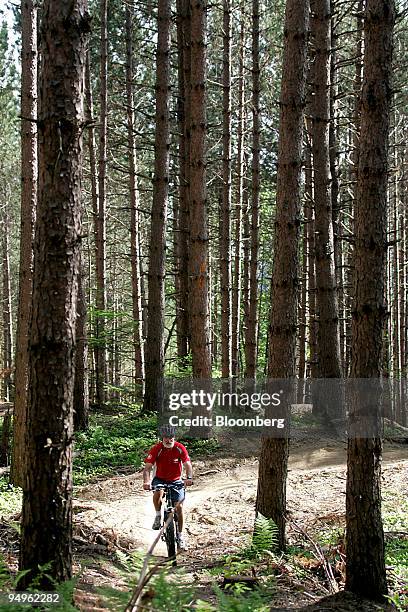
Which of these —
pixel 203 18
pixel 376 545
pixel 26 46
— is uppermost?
pixel 203 18

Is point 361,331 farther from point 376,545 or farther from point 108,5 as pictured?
point 108,5

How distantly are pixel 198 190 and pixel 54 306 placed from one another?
948 cm

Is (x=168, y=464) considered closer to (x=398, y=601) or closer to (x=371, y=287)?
(x=398, y=601)

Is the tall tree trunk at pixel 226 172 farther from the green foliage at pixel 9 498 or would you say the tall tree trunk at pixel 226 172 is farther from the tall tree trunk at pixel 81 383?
the green foliage at pixel 9 498

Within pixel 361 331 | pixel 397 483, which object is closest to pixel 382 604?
pixel 361 331

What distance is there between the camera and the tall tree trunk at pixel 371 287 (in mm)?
6301

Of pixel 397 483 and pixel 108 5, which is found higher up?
pixel 108 5

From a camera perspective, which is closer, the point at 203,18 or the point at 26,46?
the point at 26,46

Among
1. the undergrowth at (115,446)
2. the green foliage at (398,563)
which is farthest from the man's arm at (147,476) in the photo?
the undergrowth at (115,446)

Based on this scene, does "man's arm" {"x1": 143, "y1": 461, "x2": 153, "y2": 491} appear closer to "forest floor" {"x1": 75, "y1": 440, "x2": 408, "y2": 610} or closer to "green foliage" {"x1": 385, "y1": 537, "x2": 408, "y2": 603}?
"forest floor" {"x1": 75, "y1": 440, "x2": 408, "y2": 610}

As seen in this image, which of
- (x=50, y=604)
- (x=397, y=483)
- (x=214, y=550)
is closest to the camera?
(x=50, y=604)

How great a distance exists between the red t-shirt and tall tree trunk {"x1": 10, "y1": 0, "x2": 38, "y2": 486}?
117 inches

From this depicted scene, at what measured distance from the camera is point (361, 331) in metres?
6.34

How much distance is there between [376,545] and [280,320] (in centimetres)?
277
